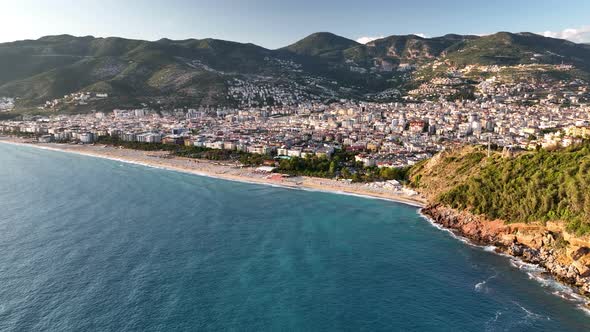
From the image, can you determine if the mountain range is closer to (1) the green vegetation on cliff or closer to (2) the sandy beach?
(2) the sandy beach

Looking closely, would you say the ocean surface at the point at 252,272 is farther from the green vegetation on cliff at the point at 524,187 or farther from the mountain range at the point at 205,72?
the mountain range at the point at 205,72

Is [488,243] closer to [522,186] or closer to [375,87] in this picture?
[522,186]

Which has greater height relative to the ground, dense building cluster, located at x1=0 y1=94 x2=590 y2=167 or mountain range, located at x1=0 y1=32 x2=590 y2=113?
mountain range, located at x1=0 y1=32 x2=590 y2=113

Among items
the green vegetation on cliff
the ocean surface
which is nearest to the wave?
the ocean surface

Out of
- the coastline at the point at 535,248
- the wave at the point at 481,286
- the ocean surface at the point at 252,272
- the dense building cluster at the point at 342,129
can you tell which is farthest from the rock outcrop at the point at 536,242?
the dense building cluster at the point at 342,129

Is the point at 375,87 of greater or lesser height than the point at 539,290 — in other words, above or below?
above

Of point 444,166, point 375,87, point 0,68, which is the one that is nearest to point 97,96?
point 0,68
